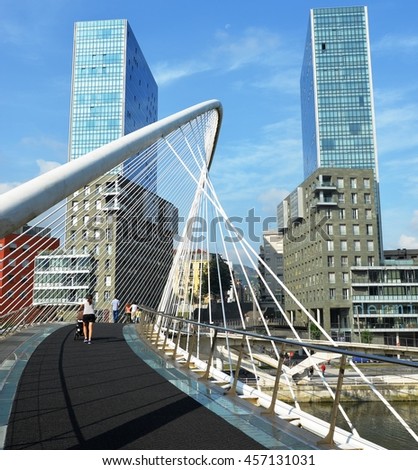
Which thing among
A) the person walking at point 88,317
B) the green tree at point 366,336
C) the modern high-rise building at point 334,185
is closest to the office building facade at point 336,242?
the modern high-rise building at point 334,185

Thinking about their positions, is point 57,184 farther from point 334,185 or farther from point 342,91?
point 342,91

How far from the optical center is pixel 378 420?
2897cm

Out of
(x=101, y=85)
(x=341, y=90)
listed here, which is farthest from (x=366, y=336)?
(x=101, y=85)

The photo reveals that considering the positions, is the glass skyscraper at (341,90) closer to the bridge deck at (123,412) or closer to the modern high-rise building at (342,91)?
the modern high-rise building at (342,91)

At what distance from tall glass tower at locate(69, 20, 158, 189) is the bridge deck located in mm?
75625

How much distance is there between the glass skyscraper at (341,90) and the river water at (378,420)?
68343mm

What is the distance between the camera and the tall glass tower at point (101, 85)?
268 feet

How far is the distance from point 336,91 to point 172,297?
91.2m

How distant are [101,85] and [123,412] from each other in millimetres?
86224

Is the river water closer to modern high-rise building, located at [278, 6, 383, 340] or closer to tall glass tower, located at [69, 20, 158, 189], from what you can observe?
modern high-rise building, located at [278, 6, 383, 340]

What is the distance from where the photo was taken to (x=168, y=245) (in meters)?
27.7

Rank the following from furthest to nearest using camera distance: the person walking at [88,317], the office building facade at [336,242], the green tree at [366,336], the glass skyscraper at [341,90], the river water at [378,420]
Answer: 1. the glass skyscraper at [341,90]
2. the office building facade at [336,242]
3. the green tree at [366,336]
4. the river water at [378,420]
5. the person walking at [88,317]

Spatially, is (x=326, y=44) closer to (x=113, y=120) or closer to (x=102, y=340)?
(x=113, y=120)

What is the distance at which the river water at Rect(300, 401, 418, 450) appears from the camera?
922 inches
